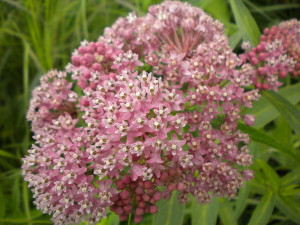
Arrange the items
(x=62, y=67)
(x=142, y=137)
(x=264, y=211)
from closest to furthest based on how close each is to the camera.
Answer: (x=142, y=137) → (x=264, y=211) → (x=62, y=67)

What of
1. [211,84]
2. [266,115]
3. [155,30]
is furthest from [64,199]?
[266,115]

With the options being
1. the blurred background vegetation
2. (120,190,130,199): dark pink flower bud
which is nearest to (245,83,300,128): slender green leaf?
the blurred background vegetation

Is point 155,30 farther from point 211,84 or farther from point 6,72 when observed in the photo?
point 6,72

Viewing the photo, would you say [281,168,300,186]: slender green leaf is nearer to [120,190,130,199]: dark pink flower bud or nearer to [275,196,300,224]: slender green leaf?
[275,196,300,224]: slender green leaf

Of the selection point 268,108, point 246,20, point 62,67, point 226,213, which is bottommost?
point 226,213

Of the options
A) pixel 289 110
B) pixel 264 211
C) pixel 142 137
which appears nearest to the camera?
pixel 142 137

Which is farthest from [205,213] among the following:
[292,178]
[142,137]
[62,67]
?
[62,67]

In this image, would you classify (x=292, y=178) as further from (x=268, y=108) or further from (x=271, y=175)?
(x=268, y=108)
